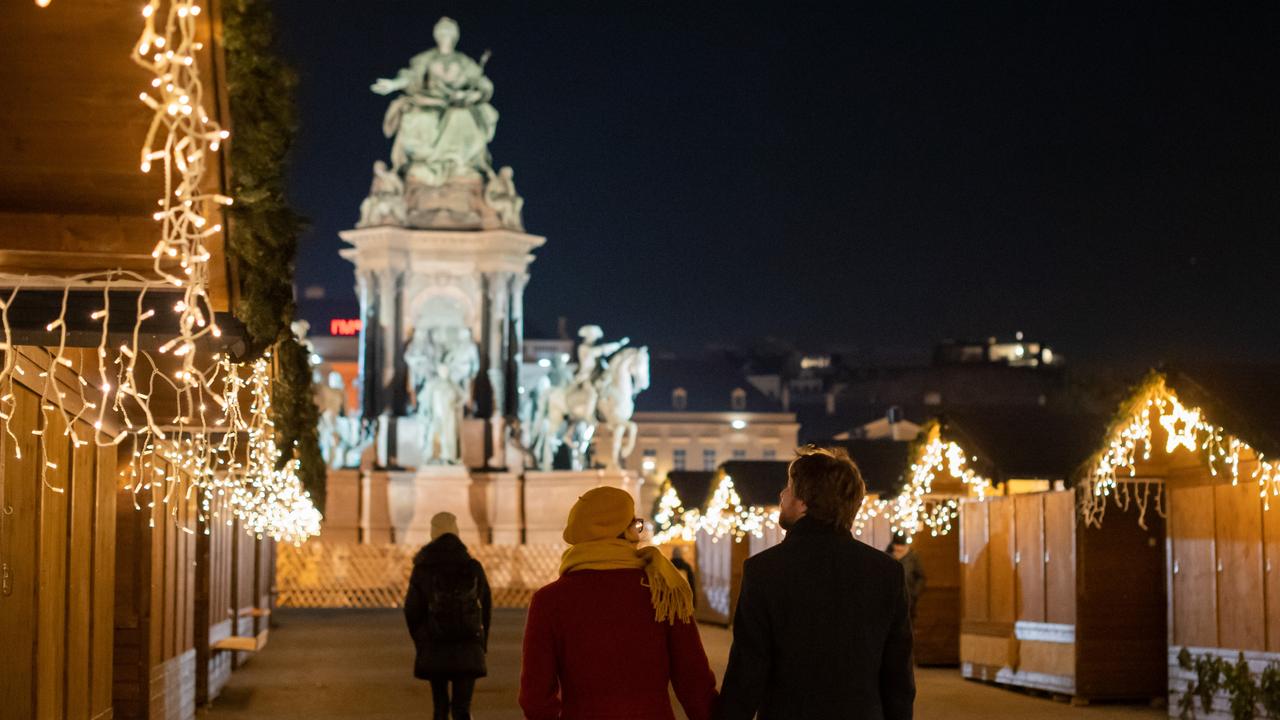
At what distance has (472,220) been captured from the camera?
47156 millimetres

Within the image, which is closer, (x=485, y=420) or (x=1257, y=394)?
(x=1257, y=394)

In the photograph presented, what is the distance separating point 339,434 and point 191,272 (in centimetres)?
4123

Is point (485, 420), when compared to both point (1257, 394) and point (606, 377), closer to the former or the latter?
point (606, 377)

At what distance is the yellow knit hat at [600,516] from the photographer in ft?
22.2

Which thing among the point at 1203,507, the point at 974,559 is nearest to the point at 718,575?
the point at 974,559

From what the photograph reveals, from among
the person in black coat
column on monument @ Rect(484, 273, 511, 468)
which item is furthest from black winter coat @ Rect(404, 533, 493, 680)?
column on monument @ Rect(484, 273, 511, 468)

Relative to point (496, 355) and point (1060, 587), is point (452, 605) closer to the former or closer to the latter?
point (1060, 587)

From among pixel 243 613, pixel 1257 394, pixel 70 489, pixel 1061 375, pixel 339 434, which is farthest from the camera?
pixel 1061 375

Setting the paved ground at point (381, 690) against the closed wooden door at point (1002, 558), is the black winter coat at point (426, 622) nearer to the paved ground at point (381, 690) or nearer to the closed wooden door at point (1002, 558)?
the paved ground at point (381, 690)

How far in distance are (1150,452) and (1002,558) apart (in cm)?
344

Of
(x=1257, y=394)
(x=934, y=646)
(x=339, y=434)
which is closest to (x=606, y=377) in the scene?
(x=339, y=434)

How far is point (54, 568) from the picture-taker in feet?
38.4

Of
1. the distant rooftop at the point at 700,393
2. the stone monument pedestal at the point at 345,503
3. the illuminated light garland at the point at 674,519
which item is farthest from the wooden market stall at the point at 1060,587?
the distant rooftop at the point at 700,393

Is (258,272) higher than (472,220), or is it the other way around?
(472,220)
